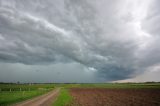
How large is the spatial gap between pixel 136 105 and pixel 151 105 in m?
2.08

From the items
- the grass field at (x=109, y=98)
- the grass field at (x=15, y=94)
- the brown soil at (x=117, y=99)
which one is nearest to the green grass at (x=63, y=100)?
the grass field at (x=109, y=98)

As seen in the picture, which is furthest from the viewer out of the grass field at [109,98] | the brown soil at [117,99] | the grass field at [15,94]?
the grass field at [15,94]

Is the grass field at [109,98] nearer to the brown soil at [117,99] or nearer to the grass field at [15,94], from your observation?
the brown soil at [117,99]

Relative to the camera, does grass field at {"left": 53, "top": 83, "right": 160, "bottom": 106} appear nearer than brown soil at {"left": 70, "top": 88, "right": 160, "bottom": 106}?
No

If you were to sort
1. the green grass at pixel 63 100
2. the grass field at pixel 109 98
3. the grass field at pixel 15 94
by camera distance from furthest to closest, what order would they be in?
1. the grass field at pixel 15 94
2. the grass field at pixel 109 98
3. the green grass at pixel 63 100

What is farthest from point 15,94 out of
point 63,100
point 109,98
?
point 109,98

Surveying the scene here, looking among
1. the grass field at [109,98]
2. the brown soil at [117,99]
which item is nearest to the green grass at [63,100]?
the grass field at [109,98]

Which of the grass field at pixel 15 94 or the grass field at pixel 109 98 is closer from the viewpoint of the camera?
the grass field at pixel 109 98

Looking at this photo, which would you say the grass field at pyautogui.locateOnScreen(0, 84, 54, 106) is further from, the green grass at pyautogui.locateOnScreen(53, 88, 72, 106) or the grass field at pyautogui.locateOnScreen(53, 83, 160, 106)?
the grass field at pyautogui.locateOnScreen(53, 83, 160, 106)

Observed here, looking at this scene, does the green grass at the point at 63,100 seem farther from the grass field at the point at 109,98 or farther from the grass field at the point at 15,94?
the grass field at the point at 15,94

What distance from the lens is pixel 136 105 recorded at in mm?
27562

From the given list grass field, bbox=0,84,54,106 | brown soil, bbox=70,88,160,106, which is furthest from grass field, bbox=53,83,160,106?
grass field, bbox=0,84,54,106

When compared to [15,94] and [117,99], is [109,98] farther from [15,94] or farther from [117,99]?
→ [15,94]

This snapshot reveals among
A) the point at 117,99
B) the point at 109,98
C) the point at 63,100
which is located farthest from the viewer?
the point at 109,98
